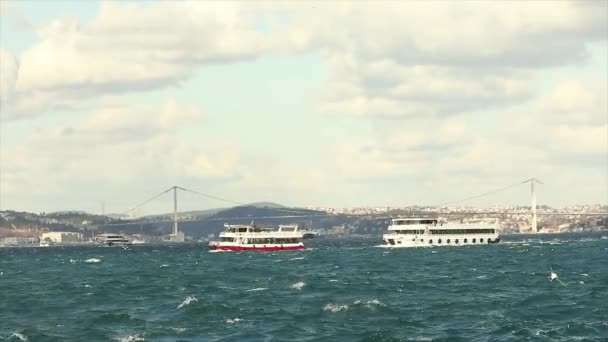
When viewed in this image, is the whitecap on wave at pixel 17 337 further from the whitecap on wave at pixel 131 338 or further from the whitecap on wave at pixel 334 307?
the whitecap on wave at pixel 334 307

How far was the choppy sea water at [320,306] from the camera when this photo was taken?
78312mm

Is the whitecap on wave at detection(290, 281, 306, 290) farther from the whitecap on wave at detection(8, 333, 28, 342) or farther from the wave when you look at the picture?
the whitecap on wave at detection(8, 333, 28, 342)

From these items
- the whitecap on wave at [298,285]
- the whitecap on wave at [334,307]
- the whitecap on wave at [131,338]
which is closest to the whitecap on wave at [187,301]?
the whitecap on wave at [334,307]

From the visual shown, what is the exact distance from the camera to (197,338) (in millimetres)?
76375

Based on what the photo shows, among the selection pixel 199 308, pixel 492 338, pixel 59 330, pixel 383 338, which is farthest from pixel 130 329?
pixel 492 338

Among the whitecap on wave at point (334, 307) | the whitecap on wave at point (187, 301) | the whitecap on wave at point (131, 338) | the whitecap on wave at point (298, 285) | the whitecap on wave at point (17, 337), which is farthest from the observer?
the whitecap on wave at point (298, 285)

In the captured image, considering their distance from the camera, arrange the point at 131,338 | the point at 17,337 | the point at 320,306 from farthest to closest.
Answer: the point at 320,306
the point at 17,337
the point at 131,338

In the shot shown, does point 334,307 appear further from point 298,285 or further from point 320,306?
point 298,285

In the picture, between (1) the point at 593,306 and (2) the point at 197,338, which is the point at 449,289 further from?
(2) the point at 197,338

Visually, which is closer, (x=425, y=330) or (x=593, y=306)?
(x=425, y=330)

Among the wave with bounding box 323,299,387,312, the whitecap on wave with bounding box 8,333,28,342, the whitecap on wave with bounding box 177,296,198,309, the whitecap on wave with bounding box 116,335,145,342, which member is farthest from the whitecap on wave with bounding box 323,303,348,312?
the whitecap on wave with bounding box 8,333,28,342

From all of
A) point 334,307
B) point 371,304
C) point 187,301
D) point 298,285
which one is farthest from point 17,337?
point 298,285

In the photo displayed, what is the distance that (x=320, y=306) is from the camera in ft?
310

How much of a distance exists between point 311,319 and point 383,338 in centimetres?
1248
